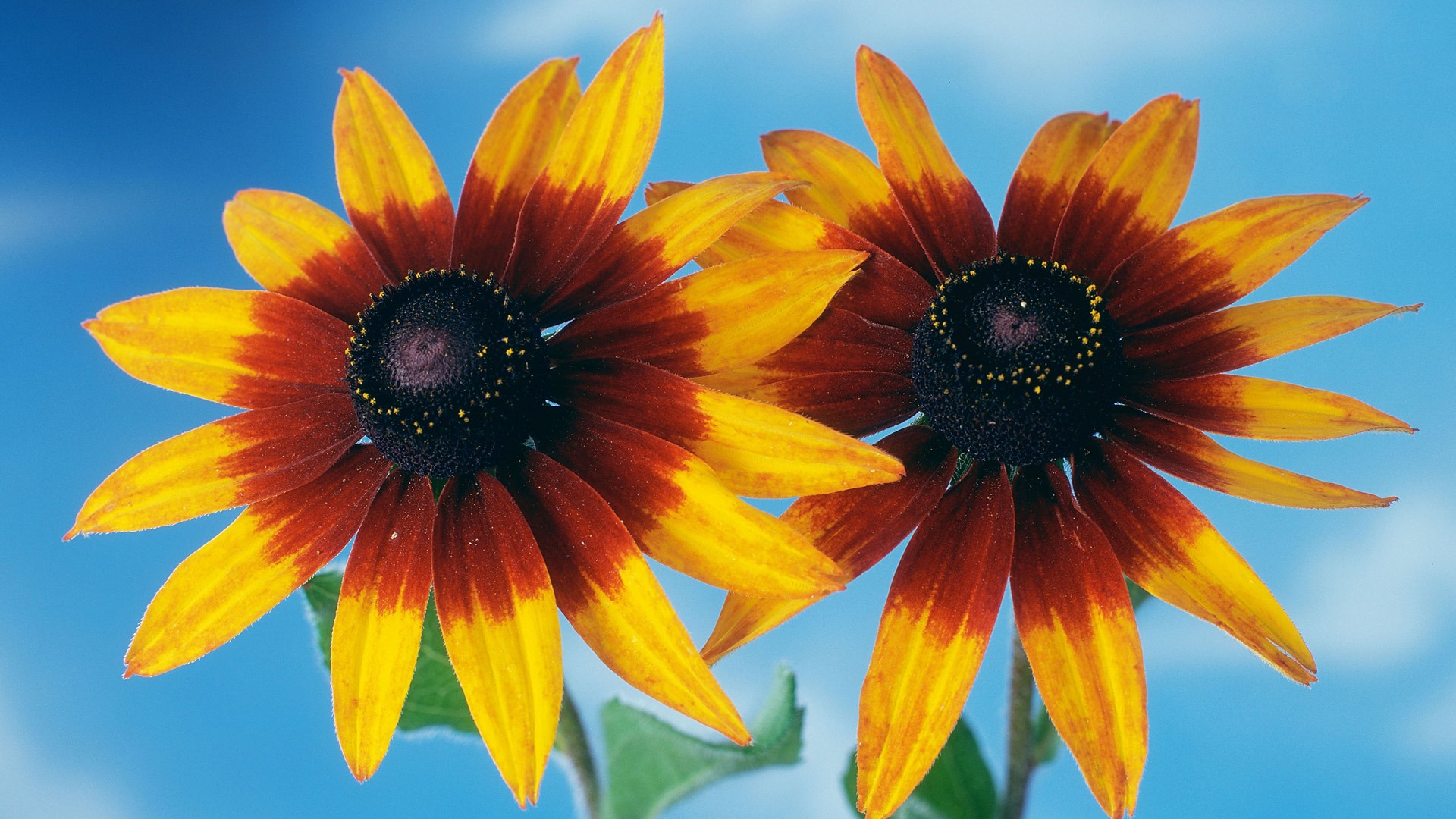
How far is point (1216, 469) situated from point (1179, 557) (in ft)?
0.21

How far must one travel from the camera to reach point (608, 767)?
120cm

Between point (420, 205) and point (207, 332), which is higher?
point (420, 205)

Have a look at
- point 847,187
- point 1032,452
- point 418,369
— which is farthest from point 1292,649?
point 418,369

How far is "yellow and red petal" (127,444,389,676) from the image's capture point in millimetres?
828

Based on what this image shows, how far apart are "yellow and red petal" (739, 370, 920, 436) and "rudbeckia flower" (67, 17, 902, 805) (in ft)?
0.25

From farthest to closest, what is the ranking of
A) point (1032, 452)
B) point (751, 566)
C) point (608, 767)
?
point (608, 767) < point (1032, 452) < point (751, 566)

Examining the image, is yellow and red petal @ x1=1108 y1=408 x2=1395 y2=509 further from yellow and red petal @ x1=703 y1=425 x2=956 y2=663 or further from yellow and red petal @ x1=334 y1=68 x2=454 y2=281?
yellow and red petal @ x1=334 y1=68 x2=454 y2=281

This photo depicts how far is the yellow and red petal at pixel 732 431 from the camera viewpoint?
76cm

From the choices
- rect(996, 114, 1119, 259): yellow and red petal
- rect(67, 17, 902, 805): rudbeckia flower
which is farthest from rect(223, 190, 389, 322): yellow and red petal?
rect(996, 114, 1119, 259): yellow and red petal

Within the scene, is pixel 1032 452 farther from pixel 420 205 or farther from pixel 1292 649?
pixel 420 205

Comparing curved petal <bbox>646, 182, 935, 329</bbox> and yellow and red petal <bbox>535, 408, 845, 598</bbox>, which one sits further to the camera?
curved petal <bbox>646, 182, 935, 329</bbox>

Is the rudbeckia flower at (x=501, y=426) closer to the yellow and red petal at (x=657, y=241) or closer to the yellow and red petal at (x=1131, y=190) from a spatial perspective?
the yellow and red petal at (x=657, y=241)

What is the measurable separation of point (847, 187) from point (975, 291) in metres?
0.13

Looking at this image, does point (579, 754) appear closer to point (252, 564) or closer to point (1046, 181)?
point (252, 564)
